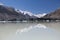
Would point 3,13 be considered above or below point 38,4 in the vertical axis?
below

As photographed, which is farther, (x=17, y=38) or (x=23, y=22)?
(x=23, y=22)

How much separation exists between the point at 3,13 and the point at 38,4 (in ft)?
2.71

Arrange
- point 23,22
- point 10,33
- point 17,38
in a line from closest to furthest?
1. point 17,38
2. point 10,33
3. point 23,22

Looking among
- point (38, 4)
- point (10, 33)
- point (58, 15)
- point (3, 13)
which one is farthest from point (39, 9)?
point (10, 33)

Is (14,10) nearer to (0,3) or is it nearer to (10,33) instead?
(0,3)

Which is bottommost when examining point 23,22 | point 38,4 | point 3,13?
point 23,22

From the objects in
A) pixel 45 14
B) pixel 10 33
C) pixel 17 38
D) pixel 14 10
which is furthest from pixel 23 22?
pixel 17 38

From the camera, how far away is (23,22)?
2852 millimetres

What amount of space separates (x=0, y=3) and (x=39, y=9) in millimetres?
894

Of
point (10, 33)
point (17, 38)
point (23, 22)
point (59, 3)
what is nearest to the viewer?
point (17, 38)

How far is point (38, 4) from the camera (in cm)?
303

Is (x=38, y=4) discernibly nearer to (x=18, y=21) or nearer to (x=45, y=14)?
(x=45, y=14)

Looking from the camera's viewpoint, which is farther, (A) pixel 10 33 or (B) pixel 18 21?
(B) pixel 18 21

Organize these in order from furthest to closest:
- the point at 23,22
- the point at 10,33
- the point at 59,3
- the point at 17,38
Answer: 1. the point at 59,3
2. the point at 23,22
3. the point at 10,33
4. the point at 17,38
